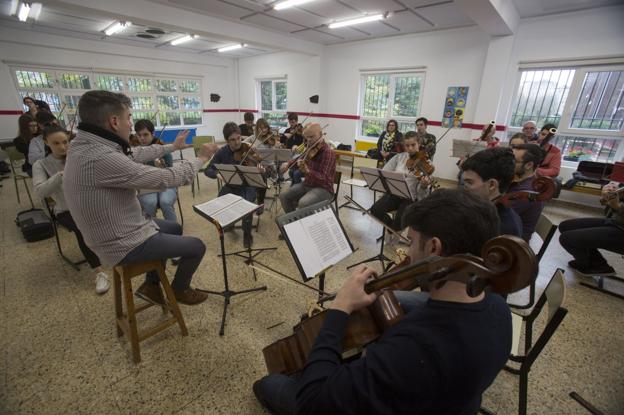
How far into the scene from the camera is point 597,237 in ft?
8.07

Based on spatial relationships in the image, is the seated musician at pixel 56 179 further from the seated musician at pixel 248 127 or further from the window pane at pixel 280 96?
the window pane at pixel 280 96

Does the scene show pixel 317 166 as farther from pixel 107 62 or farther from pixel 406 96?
pixel 107 62

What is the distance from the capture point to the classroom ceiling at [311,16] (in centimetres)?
412

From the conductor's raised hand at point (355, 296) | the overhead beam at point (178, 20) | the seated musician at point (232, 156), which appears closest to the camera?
the conductor's raised hand at point (355, 296)

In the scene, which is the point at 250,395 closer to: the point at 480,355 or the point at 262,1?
the point at 480,355

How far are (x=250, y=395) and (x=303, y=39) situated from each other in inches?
299

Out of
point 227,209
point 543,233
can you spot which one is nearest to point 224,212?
point 227,209

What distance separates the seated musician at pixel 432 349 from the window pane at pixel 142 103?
34.9 ft

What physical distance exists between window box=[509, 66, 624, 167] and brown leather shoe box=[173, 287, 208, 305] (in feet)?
20.5

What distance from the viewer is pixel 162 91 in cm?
931

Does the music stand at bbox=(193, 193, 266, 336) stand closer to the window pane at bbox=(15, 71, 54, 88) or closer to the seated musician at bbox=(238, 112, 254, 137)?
the seated musician at bbox=(238, 112, 254, 137)

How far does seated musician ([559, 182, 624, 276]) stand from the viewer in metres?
2.35

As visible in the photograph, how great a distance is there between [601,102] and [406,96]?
3.36 m

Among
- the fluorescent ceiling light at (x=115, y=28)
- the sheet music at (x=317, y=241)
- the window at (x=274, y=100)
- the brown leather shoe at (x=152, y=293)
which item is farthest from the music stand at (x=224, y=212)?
the window at (x=274, y=100)
